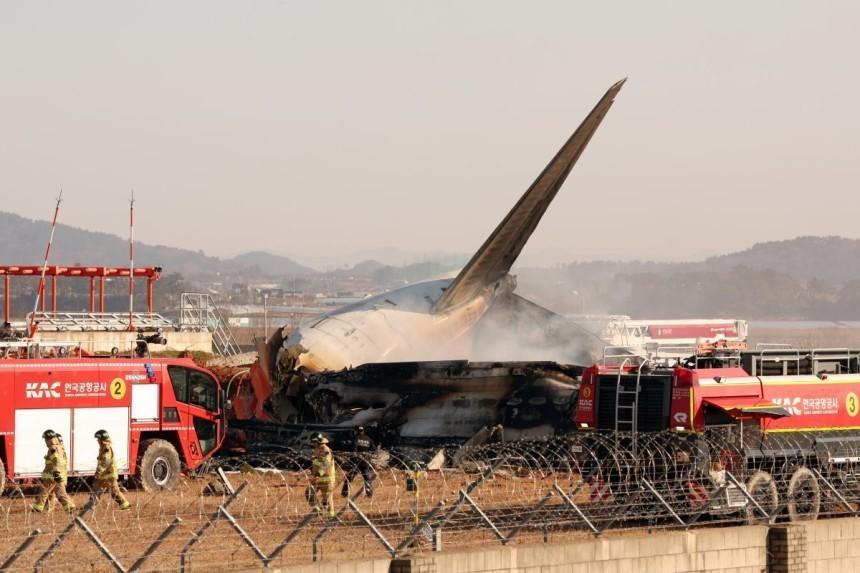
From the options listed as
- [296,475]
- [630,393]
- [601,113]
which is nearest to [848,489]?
[630,393]

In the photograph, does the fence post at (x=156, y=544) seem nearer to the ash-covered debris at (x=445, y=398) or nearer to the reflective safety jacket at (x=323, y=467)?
the reflective safety jacket at (x=323, y=467)

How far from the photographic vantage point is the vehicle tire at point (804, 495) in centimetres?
2511

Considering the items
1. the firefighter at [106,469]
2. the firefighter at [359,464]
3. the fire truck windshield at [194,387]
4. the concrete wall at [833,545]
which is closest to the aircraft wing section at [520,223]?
the firefighter at [359,464]

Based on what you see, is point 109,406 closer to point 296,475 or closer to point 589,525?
point 296,475

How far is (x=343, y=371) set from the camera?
4359cm

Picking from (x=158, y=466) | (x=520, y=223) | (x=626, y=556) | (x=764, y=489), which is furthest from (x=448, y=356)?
(x=626, y=556)

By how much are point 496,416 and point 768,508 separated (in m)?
17.1

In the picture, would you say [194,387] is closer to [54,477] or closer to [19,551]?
[54,477]

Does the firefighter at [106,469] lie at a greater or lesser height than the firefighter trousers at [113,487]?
greater

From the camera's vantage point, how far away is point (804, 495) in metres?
26.1

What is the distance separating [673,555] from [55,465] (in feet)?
36.4

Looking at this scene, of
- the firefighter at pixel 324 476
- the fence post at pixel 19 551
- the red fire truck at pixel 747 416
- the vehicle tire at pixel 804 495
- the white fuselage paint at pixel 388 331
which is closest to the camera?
the fence post at pixel 19 551

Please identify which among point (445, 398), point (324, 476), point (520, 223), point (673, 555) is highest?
point (520, 223)

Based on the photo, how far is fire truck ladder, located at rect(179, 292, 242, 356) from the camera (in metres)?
83.3
